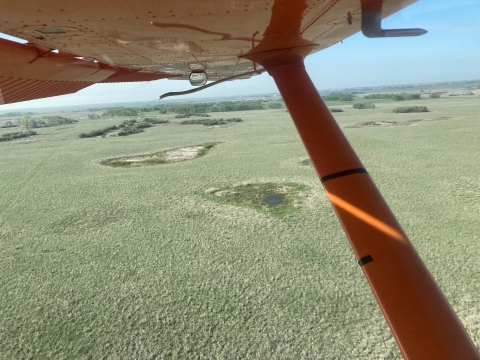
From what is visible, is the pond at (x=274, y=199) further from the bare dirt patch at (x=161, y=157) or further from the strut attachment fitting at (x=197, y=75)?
the strut attachment fitting at (x=197, y=75)

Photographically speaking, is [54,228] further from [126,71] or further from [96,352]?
[126,71]

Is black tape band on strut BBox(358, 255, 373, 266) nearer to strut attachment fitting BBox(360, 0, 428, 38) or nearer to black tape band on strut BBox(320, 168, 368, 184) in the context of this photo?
black tape band on strut BBox(320, 168, 368, 184)

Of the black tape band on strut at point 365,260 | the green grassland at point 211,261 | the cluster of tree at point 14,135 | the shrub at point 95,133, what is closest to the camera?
the black tape band on strut at point 365,260

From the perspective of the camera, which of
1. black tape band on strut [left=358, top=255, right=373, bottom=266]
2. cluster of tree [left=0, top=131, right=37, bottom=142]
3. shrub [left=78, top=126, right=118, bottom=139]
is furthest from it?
shrub [left=78, top=126, right=118, bottom=139]

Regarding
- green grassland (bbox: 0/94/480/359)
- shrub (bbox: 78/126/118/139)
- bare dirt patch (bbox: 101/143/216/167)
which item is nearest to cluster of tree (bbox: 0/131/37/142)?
shrub (bbox: 78/126/118/139)

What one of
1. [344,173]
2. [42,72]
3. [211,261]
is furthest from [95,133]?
[344,173]

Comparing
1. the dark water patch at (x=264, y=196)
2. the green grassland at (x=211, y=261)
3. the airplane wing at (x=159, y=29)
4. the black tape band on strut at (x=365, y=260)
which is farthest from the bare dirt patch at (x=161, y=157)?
the black tape band on strut at (x=365, y=260)
